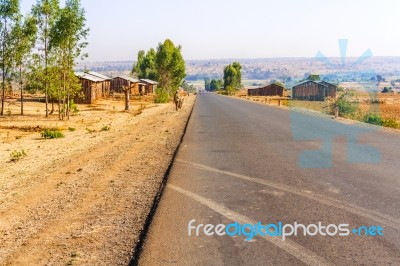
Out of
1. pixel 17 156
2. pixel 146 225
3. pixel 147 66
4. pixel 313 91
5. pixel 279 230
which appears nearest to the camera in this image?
pixel 279 230

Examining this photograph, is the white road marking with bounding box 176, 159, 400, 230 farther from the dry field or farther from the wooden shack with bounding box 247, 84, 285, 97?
the wooden shack with bounding box 247, 84, 285, 97

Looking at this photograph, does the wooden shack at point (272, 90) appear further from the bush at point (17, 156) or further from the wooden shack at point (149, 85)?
the bush at point (17, 156)

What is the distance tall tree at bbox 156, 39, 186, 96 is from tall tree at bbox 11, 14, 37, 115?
1936 inches

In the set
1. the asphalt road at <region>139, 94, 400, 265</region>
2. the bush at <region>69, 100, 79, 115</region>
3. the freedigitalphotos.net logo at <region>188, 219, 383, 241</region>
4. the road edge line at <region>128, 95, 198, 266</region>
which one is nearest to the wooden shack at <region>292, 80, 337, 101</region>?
the bush at <region>69, 100, 79, 115</region>

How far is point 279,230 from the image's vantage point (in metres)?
5.86

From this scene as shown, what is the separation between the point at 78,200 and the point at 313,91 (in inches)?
3234

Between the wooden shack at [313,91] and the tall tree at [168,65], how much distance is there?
27210 millimetres

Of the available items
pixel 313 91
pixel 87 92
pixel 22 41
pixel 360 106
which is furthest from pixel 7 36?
pixel 313 91

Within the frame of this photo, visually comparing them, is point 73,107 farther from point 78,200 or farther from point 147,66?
point 147,66

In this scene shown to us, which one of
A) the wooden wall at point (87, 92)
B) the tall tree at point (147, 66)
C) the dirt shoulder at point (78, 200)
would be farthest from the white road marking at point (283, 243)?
the tall tree at point (147, 66)

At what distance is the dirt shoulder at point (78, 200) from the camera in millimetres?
5465

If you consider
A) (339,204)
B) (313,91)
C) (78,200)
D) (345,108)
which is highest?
(313,91)

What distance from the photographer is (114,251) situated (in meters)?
5.35

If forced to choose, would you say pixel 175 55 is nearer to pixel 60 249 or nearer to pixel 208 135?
pixel 208 135
